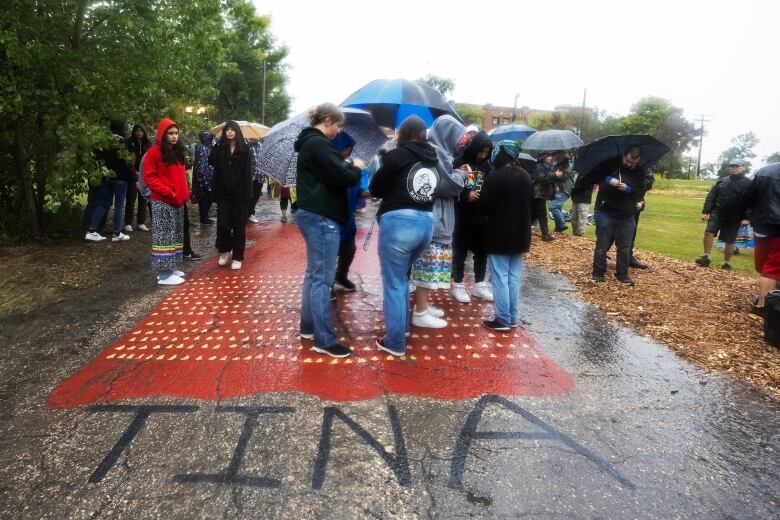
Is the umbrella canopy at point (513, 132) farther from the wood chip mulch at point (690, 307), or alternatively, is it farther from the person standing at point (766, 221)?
the person standing at point (766, 221)

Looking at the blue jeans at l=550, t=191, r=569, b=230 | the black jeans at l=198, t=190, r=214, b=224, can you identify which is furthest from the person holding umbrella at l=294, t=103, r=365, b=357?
the blue jeans at l=550, t=191, r=569, b=230

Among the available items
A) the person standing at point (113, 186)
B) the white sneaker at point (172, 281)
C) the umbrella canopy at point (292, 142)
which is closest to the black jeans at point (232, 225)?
the white sneaker at point (172, 281)

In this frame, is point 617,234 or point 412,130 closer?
point 412,130

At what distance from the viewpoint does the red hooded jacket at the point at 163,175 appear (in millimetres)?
5320

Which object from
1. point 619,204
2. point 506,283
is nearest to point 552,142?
point 619,204

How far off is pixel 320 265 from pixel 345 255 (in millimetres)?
1774

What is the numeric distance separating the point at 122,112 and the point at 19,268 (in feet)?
8.69

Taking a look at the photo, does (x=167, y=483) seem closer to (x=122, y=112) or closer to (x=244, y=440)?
(x=244, y=440)

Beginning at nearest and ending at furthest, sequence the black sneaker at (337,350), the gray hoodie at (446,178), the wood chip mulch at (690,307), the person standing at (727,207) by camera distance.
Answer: the black sneaker at (337,350)
the wood chip mulch at (690,307)
the gray hoodie at (446,178)
the person standing at (727,207)

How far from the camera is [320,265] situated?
3.71 meters

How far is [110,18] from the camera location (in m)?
6.95

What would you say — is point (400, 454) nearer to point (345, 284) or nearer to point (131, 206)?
point (345, 284)

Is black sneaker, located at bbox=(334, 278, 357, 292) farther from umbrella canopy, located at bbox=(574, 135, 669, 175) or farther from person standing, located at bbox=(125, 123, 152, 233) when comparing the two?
person standing, located at bbox=(125, 123, 152, 233)

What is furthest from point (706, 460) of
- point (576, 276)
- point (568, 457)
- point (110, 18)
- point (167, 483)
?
point (110, 18)
